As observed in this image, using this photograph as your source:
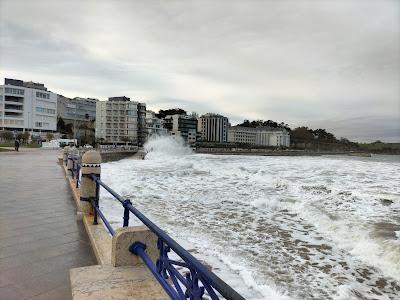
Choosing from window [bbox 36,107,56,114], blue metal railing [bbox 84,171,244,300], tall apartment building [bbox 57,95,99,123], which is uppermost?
tall apartment building [bbox 57,95,99,123]

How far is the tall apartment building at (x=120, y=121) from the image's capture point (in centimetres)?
13150

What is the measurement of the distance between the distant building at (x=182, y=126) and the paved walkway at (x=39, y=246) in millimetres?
144434

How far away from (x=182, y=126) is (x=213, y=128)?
1385 inches

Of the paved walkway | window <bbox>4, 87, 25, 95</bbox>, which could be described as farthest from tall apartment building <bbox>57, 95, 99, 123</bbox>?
the paved walkway

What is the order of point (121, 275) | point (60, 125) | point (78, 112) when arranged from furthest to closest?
1. point (78, 112)
2. point (60, 125)
3. point (121, 275)

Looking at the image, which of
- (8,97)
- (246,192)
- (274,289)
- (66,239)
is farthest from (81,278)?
(8,97)

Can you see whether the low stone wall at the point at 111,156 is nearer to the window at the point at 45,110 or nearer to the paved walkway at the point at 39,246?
the paved walkway at the point at 39,246

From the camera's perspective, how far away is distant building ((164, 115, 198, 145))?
155750mm

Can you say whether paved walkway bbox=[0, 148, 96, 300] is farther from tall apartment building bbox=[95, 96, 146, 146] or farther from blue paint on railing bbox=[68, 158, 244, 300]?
tall apartment building bbox=[95, 96, 146, 146]

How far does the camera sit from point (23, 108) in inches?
3880


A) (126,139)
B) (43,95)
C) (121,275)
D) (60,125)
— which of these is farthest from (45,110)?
(121,275)

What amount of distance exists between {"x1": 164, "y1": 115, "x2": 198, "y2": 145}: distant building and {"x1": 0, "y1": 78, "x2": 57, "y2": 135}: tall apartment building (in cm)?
5949

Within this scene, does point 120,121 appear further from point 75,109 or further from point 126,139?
point 75,109

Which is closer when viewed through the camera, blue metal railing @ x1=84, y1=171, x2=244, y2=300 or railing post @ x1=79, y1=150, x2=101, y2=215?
blue metal railing @ x1=84, y1=171, x2=244, y2=300
